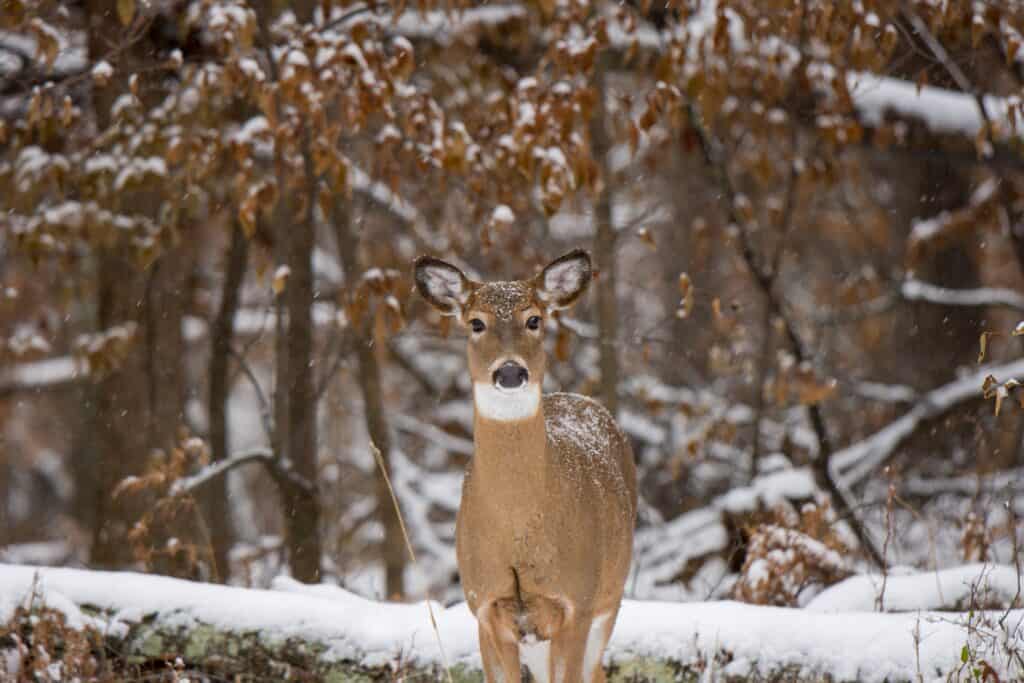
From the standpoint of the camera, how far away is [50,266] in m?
13.8

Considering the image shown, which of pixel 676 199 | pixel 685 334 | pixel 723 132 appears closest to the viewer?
pixel 723 132

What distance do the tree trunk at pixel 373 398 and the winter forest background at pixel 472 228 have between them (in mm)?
27

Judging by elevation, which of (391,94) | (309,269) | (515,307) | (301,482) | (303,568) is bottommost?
(303,568)

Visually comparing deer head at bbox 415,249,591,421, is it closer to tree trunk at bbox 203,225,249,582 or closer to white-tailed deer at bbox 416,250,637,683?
white-tailed deer at bbox 416,250,637,683

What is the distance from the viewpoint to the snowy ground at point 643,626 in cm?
470

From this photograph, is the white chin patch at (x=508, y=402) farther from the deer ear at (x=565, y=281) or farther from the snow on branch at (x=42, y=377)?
the snow on branch at (x=42, y=377)

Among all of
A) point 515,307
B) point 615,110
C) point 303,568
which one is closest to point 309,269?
point 303,568

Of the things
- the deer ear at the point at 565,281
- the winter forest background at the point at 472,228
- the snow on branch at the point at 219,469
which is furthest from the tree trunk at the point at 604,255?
the deer ear at the point at 565,281

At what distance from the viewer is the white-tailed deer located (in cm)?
424

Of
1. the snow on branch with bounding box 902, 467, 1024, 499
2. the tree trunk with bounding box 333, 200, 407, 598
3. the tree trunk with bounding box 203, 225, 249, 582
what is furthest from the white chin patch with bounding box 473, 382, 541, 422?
the snow on branch with bounding box 902, 467, 1024, 499

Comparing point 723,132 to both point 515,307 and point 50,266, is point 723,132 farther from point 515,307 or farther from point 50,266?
point 50,266

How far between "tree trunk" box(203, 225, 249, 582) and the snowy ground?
2.96 m

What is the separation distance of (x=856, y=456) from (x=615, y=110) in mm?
3214

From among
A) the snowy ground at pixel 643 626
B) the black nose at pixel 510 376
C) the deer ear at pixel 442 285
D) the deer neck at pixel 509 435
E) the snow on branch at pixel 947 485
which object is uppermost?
the deer ear at pixel 442 285
